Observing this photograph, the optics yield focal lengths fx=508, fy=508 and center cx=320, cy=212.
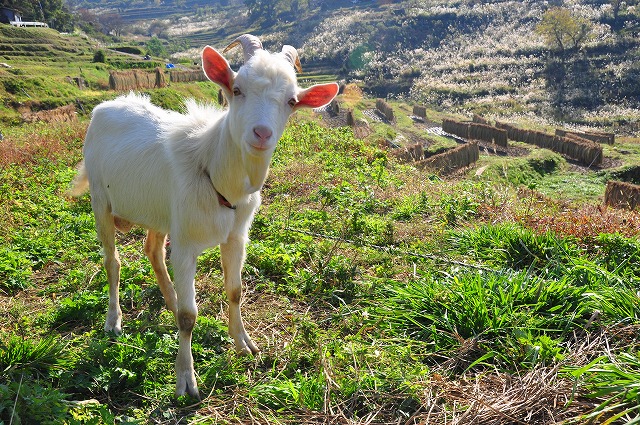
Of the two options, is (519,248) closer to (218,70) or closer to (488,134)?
(218,70)

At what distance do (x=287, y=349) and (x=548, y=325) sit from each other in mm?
2093

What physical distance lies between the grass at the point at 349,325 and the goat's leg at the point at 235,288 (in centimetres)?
12

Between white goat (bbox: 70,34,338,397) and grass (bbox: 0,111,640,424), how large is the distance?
1.02ft

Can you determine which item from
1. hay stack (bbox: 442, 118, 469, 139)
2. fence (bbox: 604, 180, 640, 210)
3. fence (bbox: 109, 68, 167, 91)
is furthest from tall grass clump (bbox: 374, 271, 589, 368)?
fence (bbox: 109, 68, 167, 91)

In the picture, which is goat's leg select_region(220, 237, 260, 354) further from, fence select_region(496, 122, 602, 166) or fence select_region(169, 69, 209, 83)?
fence select_region(169, 69, 209, 83)

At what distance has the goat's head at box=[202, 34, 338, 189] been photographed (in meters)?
3.33

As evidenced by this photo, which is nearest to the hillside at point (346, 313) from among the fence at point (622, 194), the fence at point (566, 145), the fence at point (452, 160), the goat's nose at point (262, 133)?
the goat's nose at point (262, 133)

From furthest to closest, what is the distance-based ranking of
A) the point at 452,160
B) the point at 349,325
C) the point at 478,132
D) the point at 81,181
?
the point at 478,132
the point at 452,160
the point at 81,181
the point at 349,325

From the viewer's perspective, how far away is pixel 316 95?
383 centimetres

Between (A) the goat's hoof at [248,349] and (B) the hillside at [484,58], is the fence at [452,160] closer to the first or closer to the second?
(A) the goat's hoof at [248,349]

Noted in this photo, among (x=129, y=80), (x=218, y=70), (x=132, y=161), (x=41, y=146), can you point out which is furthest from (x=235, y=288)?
(x=129, y=80)

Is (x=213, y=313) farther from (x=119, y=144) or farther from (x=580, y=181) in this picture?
(x=580, y=181)

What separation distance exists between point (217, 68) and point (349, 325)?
7.89 feet

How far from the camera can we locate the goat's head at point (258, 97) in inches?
131
